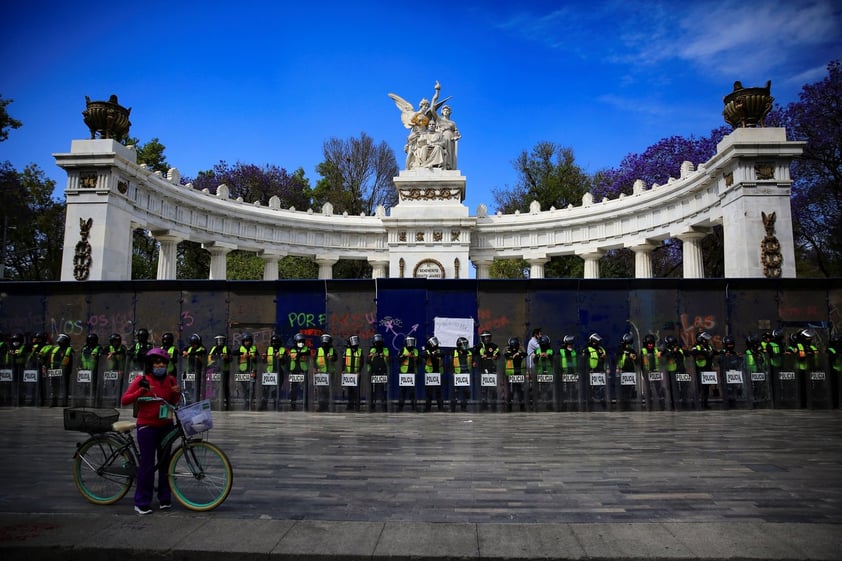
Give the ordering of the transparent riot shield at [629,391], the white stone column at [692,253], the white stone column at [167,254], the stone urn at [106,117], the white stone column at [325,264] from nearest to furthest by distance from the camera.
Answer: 1. the transparent riot shield at [629,391]
2. the stone urn at [106,117]
3. the white stone column at [692,253]
4. the white stone column at [167,254]
5. the white stone column at [325,264]

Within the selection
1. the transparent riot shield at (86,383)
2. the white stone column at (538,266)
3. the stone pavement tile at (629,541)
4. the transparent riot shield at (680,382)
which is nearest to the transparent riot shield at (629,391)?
the transparent riot shield at (680,382)

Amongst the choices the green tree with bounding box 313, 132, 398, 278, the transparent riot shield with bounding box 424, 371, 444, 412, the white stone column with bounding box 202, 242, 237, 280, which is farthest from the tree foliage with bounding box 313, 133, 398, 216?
the transparent riot shield with bounding box 424, 371, 444, 412

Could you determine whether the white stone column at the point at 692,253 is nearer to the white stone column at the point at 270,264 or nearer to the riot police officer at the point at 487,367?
the riot police officer at the point at 487,367

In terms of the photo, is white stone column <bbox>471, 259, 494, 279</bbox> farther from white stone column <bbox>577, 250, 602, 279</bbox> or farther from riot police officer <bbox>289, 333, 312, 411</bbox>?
riot police officer <bbox>289, 333, 312, 411</bbox>

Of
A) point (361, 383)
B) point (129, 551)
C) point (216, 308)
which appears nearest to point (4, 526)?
point (129, 551)

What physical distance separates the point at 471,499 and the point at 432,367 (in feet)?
28.9

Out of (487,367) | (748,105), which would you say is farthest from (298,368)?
(748,105)

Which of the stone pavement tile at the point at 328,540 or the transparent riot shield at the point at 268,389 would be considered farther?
the transparent riot shield at the point at 268,389

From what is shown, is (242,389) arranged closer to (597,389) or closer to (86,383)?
(86,383)

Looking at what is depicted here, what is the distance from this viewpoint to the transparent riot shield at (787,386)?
15.1 m

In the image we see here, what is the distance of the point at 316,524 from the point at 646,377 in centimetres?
1197

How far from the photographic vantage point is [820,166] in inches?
1187

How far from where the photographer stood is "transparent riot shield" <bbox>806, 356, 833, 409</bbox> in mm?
15000

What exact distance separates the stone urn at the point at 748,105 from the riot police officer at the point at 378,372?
1706 centimetres
